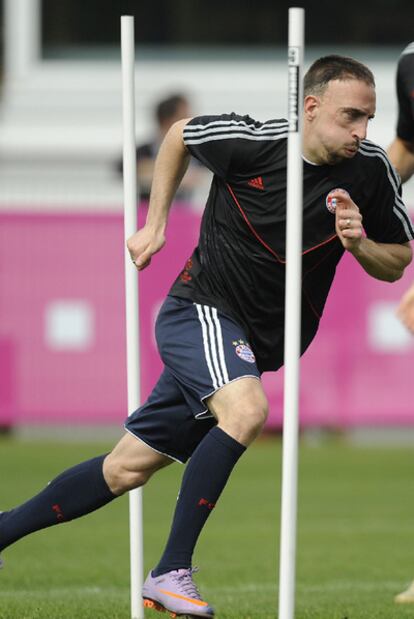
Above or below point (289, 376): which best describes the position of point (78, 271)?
below

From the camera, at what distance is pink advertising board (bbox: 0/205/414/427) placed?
14.1 m

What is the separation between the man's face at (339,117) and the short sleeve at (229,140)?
0.17m

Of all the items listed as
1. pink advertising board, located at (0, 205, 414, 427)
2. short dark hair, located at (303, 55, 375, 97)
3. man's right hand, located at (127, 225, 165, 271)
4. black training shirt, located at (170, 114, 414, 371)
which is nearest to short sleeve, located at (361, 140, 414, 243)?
black training shirt, located at (170, 114, 414, 371)

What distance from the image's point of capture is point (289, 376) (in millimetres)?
5293

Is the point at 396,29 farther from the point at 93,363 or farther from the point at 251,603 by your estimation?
the point at 251,603

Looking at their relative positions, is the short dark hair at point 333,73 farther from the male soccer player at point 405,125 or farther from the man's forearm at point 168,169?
the male soccer player at point 405,125

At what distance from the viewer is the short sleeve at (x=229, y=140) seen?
247 inches

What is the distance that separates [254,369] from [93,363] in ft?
26.4

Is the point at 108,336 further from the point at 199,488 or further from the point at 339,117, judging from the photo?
the point at 339,117

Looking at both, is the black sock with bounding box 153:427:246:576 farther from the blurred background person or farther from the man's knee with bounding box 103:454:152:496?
the blurred background person

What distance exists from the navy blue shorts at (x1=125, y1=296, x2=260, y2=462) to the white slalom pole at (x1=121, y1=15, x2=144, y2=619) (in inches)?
5.6

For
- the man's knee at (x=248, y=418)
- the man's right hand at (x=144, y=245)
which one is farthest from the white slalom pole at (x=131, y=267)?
the man's knee at (x=248, y=418)

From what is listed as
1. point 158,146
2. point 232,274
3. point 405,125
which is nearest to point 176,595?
point 232,274

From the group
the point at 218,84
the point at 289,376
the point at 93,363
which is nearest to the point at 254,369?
the point at 289,376
